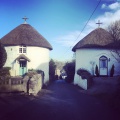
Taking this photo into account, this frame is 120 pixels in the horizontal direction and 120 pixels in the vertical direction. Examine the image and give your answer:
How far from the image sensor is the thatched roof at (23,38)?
31156mm

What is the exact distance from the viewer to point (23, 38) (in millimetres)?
31641

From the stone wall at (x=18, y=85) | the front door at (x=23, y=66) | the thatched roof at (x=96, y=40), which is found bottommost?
the stone wall at (x=18, y=85)

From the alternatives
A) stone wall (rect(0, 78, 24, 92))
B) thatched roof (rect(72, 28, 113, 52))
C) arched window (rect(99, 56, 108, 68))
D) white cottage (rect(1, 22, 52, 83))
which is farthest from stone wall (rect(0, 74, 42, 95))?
arched window (rect(99, 56, 108, 68))

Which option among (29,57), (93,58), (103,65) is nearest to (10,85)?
(29,57)

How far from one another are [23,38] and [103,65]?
1213cm

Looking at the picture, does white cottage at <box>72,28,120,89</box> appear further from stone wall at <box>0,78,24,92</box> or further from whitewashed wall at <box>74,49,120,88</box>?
stone wall at <box>0,78,24,92</box>

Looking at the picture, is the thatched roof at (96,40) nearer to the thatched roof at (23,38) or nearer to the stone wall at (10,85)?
the thatched roof at (23,38)

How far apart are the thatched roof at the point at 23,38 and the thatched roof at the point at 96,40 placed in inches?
227

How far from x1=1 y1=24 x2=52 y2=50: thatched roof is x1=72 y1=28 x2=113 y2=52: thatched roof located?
5767 mm

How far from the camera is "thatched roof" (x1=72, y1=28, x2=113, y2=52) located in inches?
1147

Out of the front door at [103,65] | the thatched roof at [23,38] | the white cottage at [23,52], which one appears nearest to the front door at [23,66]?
the white cottage at [23,52]

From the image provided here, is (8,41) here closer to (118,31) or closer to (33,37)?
(33,37)

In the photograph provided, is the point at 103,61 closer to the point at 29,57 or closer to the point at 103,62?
the point at 103,62

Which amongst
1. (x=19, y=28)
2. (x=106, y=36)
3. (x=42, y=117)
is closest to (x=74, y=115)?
(x=42, y=117)
